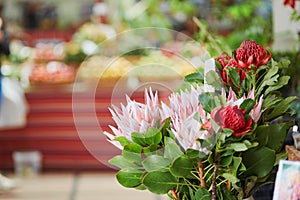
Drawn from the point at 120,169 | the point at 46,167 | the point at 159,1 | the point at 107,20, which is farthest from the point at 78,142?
the point at 120,169

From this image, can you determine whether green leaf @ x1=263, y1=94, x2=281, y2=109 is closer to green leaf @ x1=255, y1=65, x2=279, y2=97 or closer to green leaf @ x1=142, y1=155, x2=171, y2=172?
green leaf @ x1=255, y1=65, x2=279, y2=97

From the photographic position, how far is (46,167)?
23.8ft

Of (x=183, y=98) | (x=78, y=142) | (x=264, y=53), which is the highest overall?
(x=78, y=142)

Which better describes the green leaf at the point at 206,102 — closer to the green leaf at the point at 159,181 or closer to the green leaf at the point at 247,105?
the green leaf at the point at 247,105

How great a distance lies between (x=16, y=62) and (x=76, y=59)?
0.66m

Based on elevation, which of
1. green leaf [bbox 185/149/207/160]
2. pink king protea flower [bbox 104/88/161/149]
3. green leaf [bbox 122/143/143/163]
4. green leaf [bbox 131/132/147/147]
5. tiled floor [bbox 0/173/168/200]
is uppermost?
tiled floor [bbox 0/173/168/200]

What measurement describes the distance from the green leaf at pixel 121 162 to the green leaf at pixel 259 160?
0.72ft

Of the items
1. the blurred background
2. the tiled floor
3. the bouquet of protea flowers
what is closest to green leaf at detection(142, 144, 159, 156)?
the bouquet of protea flowers

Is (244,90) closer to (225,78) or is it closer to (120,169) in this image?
(225,78)

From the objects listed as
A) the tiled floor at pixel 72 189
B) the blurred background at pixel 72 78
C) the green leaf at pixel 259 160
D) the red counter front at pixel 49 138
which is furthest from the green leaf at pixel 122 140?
the red counter front at pixel 49 138

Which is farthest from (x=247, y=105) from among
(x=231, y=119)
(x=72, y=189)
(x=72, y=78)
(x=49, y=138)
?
(x=72, y=78)

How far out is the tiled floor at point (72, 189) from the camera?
6.00 meters

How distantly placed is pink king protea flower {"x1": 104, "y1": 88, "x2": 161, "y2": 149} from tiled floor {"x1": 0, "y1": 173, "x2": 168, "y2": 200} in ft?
13.9

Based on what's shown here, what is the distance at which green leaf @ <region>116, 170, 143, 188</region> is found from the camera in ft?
4.66
